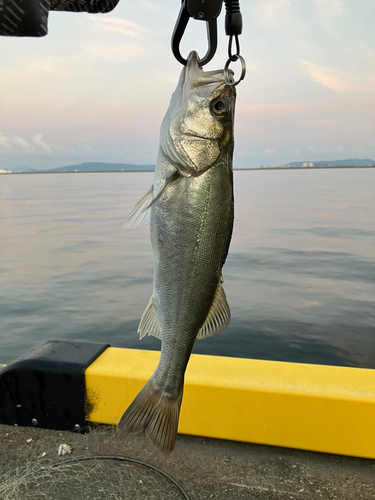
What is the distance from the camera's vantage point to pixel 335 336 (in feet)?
28.0

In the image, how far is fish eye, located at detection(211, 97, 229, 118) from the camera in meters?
1.77

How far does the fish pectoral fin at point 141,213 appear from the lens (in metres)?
1.86

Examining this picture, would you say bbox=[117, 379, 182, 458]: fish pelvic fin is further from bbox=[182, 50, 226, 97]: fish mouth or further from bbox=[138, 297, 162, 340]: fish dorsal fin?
bbox=[182, 50, 226, 97]: fish mouth

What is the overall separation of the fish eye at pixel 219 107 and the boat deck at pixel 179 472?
2.27 meters

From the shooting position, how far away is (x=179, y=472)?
3.04m

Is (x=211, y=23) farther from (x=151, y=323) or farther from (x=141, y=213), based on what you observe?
(x=151, y=323)

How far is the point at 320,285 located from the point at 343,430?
9295 mm

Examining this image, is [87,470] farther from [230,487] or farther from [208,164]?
[208,164]

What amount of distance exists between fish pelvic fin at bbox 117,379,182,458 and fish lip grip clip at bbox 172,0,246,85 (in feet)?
4.74

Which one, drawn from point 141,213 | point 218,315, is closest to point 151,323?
point 218,315

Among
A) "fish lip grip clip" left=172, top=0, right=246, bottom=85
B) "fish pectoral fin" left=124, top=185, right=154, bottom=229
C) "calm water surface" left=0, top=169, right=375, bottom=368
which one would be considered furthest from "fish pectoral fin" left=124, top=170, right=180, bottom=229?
"calm water surface" left=0, top=169, right=375, bottom=368

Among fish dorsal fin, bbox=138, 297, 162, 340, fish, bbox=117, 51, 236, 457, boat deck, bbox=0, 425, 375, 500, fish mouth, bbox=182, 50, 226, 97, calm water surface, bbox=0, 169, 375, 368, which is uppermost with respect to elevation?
fish mouth, bbox=182, 50, 226, 97

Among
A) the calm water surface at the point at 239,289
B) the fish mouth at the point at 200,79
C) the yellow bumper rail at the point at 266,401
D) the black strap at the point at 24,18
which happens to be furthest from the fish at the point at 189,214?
the calm water surface at the point at 239,289

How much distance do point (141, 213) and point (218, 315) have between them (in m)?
0.58
